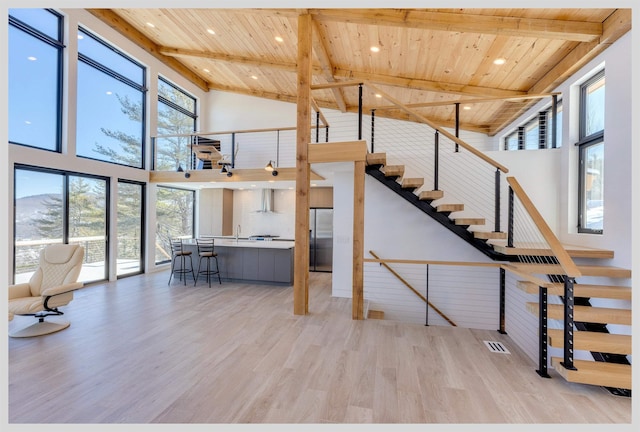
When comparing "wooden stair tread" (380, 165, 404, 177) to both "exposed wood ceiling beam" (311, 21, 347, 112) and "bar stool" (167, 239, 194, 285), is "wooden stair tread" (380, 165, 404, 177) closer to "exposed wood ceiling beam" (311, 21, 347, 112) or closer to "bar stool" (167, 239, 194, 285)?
"exposed wood ceiling beam" (311, 21, 347, 112)

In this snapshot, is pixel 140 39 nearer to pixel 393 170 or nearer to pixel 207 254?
pixel 207 254

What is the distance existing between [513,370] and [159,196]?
28.4 ft

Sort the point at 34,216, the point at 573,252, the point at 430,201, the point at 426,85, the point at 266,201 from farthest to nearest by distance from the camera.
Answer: the point at 266,201
the point at 426,85
the point at 34,216
the point at 430,201
the point at 573,252

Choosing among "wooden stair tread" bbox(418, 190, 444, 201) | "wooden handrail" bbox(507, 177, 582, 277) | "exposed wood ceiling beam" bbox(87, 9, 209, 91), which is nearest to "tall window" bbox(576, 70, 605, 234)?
"wooden handrail" bbox(507, 177, 582, 277)

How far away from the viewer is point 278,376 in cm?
272

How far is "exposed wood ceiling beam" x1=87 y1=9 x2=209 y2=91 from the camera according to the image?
6.43m

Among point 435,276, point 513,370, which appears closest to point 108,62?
point 435,276

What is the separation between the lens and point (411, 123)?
816 centimetres

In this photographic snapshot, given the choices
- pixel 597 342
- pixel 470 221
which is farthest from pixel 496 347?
pixel 470 221

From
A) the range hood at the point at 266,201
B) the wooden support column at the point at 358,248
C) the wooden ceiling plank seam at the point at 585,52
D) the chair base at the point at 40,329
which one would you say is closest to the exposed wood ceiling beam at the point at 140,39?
the range hood at the point at 266,201

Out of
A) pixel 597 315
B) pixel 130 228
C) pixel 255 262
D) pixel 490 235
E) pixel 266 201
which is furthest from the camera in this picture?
pixel 266 201

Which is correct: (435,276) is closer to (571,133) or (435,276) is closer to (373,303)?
(373,303)

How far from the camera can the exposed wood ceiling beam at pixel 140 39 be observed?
6430 mm

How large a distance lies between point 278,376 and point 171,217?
7406mm
